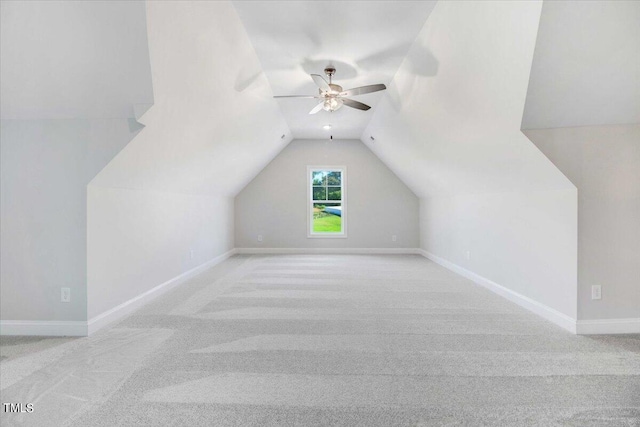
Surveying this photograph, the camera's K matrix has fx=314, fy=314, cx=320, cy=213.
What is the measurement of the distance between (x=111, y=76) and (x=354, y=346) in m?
2.74

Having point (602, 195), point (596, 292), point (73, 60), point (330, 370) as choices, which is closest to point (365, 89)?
point (602, 195)

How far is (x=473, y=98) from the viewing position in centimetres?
291

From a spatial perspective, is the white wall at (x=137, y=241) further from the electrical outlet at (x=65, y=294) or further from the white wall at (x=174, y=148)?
the electrical outlet at (x=65, y=294)

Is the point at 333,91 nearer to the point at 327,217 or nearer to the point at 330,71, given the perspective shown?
the point at 330,71

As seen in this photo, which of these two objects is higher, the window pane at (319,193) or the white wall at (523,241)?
the window pane at (319,193)

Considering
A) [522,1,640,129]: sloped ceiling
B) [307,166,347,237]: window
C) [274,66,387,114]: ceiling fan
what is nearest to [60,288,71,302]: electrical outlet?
[274,66,387,114]: ceiling fan

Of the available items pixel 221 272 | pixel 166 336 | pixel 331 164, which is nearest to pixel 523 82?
pixel 166 336

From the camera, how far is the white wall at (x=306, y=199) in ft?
24.2

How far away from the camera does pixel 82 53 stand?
7.10 ft

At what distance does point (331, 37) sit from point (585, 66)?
Answer: 2.01 m

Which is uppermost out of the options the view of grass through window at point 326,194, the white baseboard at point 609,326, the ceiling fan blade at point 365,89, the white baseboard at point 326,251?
the ceiling fan blade at point 365,89

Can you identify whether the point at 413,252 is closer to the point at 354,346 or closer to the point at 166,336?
the point at 354,346

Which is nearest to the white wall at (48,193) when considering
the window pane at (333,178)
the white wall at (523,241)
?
the white wall at (523,241)

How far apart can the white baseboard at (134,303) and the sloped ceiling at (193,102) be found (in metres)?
1.21
